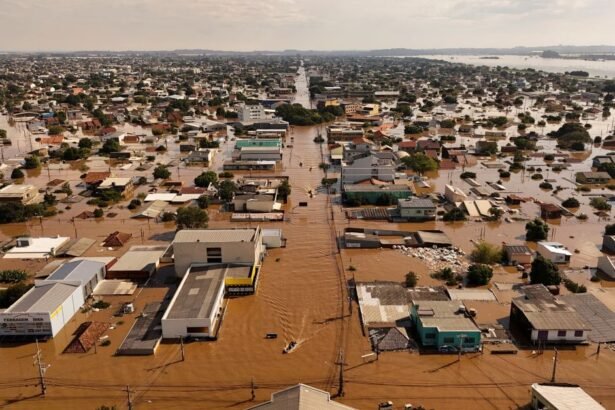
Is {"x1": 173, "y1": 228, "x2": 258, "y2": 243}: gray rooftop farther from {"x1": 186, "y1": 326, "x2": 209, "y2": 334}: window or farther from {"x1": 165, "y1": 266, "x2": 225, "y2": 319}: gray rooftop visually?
{"x1": 186, "y1": 326, "x2": 209, "y2": 334}: window

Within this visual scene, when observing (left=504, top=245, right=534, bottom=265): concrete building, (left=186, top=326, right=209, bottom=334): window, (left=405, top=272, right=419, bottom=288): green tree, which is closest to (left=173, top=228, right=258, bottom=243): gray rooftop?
(left=186, top=326, right=209, bottom=334): window

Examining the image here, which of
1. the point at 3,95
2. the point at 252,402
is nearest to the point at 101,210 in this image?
the point at 252,402

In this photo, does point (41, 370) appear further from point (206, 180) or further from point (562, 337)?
point (206, 180)

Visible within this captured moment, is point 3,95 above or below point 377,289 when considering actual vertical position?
above

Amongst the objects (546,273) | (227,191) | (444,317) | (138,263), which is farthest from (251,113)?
(444,317)

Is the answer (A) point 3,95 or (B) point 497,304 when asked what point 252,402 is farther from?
(A) point 3,95

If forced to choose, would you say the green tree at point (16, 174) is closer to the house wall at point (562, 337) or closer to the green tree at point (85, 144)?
the green tree at point (85, 144)
